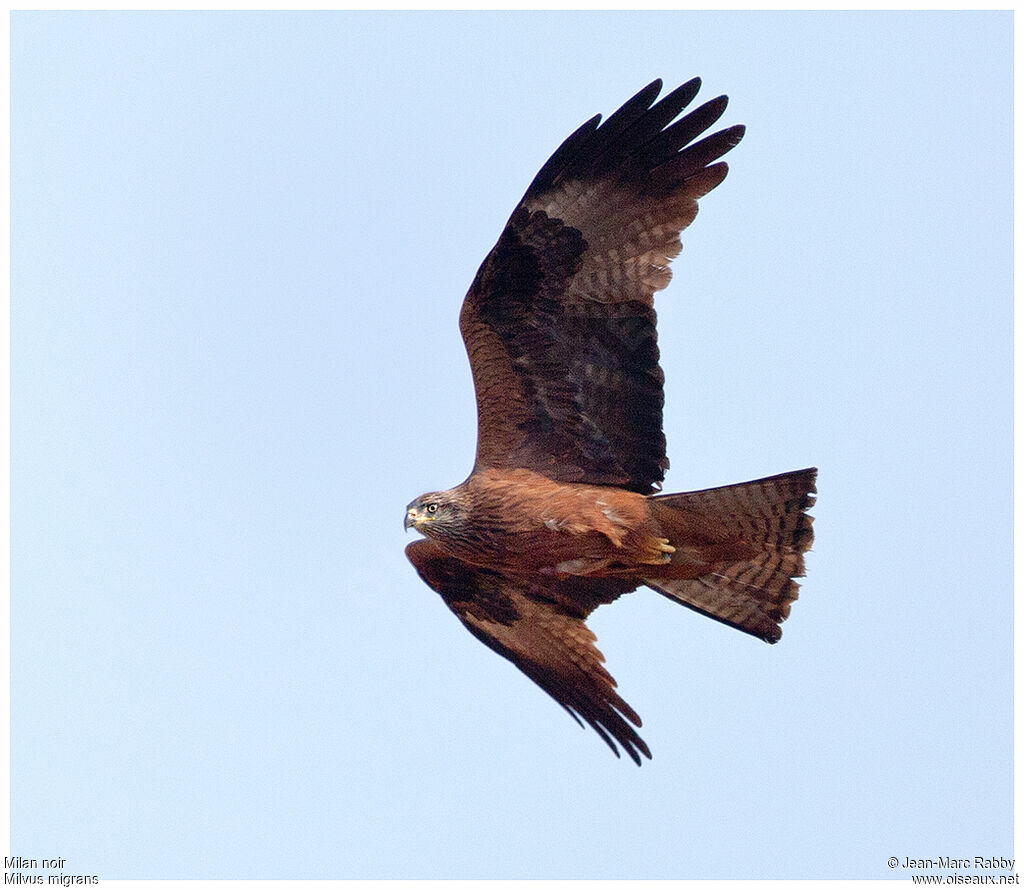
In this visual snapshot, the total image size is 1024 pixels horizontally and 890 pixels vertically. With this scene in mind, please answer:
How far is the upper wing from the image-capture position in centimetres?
1105

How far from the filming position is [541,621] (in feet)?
40.1

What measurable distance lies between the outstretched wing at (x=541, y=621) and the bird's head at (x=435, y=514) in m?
0.65

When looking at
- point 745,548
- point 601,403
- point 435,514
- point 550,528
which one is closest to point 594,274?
point 601,403

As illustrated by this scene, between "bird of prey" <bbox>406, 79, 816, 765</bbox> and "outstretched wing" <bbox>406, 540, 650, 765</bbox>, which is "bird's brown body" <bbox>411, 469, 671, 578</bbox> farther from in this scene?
"outstretched wing" <bbox>406, 540, 650, 765</bbox>

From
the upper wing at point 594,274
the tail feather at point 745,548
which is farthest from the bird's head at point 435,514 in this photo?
the tail feather at point 745,548

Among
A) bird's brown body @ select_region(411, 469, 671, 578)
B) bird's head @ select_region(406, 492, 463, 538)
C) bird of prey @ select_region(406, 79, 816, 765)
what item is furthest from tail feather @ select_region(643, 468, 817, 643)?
bird's head @ select_region(406, 492, 463, 538)

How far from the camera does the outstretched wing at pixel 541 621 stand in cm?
1194

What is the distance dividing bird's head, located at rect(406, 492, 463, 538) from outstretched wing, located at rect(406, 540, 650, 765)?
65cm

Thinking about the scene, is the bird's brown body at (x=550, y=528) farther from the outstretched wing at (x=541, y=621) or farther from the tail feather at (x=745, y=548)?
the outstretched wing at (x=541, y=621)

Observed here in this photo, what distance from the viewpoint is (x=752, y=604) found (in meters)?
11.6

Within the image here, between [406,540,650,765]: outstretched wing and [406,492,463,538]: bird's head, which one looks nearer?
[406,492,463,538]: bird's head

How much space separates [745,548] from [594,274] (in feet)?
7.01

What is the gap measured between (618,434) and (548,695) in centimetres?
201

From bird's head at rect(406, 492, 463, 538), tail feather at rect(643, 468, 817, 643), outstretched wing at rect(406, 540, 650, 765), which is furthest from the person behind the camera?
outstretched wing at rect(406, 540, 650, 765)
